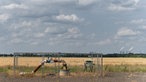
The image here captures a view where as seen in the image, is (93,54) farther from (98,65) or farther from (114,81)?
(114,81)

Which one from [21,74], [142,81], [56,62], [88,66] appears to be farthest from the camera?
[88,66]

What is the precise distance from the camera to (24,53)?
34.4 m

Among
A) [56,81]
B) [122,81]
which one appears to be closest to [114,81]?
[122,81]

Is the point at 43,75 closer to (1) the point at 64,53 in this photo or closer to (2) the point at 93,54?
(1) the point at 64,53

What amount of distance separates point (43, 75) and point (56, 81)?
608 centimetres

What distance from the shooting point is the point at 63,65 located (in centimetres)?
3528

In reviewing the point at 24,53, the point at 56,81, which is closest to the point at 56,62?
the point at 24,53

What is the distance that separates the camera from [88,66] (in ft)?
125

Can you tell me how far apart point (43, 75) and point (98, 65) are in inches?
217

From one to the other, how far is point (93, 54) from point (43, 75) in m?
5.09

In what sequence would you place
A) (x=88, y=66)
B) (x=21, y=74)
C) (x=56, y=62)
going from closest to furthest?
(x=21, y=74) → (x=56, y=62) → (x=88, y=66)

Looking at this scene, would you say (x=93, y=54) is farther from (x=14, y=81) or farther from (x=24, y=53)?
(x=14, y=81)

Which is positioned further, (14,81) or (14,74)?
(14,74)

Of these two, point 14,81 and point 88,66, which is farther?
point 88,66
